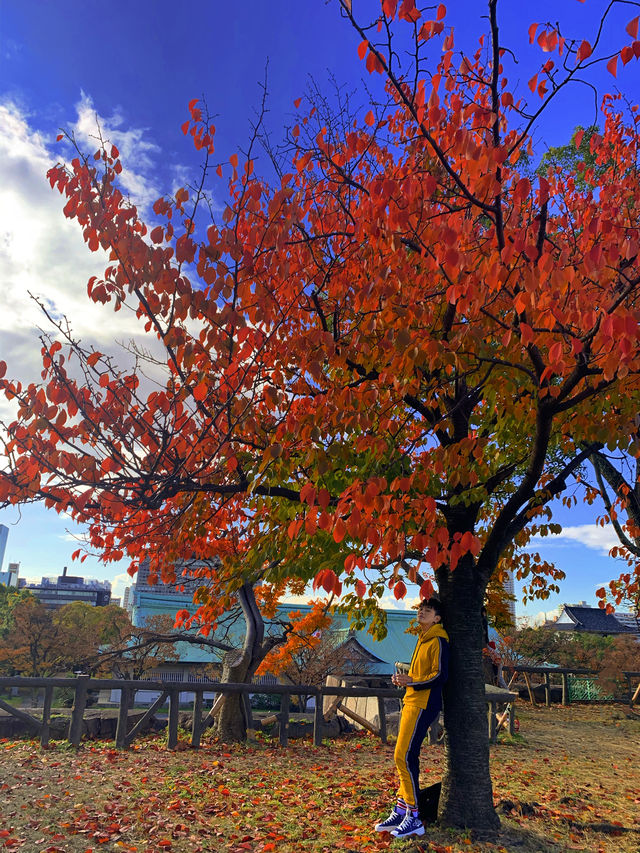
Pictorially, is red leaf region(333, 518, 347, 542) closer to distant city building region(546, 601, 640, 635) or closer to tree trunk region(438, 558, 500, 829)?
tree trunk region(438, 558, 500, 829)

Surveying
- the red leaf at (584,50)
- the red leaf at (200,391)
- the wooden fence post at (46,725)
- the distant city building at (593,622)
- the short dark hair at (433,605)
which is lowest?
the wooden fence post at (46,725)

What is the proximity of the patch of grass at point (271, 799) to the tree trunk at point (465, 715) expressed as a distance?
29 centimetres

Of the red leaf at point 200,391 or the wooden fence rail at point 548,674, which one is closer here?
the red leaf at point 200,391

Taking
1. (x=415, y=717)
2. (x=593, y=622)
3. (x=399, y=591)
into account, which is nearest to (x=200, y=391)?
(x=399, y=591)

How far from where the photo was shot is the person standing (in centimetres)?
648

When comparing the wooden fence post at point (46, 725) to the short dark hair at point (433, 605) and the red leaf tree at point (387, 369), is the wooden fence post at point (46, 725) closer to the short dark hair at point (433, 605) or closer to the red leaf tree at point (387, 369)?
the red leaf tree at point (387, 369)

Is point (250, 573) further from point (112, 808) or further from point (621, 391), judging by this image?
point (621, 391)

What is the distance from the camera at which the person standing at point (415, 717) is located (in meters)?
6.48

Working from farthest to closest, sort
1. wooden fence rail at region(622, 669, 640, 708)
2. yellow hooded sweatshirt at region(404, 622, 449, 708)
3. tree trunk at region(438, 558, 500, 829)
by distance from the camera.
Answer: wooden fence rail at region(622, 669, 640, 708) → tree trunk at region(438, 558, 500, 829) → yellow hooded sweatshirt at region(404, 622, 449, 708)

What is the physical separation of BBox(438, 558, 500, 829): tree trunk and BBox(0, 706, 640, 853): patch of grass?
290mm

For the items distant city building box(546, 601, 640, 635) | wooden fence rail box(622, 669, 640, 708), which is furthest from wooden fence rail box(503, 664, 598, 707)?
distant city building box(546, 601, 640, 635)

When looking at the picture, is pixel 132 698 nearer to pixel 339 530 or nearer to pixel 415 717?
pixel 415 717

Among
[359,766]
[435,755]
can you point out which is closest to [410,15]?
[359,766]

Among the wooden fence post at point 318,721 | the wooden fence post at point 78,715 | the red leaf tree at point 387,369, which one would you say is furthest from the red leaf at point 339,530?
the wooden fence post at point 78,715
